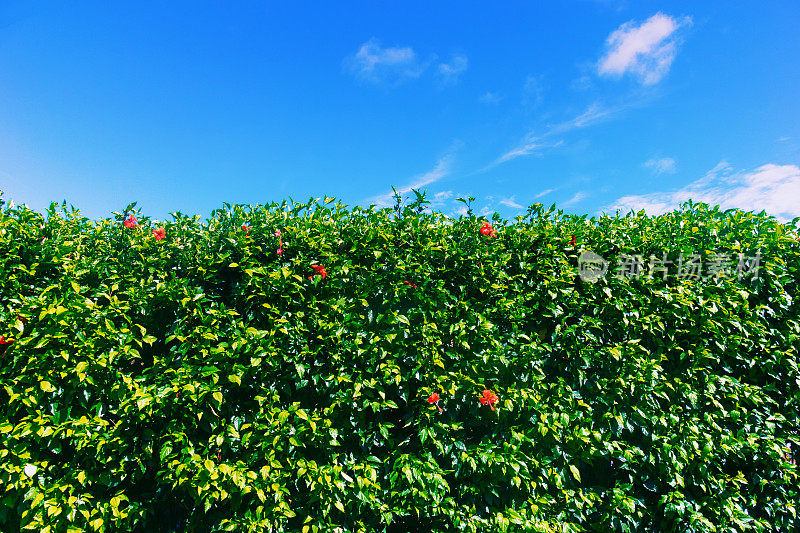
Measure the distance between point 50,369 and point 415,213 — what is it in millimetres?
3330

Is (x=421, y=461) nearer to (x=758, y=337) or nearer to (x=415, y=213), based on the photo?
(x=415, y=213)

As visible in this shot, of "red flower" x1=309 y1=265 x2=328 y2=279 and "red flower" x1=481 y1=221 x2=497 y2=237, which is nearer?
"red flower" x1=309 y1=265 x2=328 y2=279

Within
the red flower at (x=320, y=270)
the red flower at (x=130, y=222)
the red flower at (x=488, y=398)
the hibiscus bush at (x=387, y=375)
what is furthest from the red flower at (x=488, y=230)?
the red flower at (x=130, y=222)

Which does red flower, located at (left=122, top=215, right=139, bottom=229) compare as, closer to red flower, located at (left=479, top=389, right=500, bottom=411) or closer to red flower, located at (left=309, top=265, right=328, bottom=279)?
red flower, located at (left=309, top=265, right=328, bottom=279)

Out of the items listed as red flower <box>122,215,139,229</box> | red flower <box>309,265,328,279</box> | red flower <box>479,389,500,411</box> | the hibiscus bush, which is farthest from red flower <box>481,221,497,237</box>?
red flower <box>122,215,139,229</box>

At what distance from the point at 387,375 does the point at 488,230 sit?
181 centimetres

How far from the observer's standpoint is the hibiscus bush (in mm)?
3695

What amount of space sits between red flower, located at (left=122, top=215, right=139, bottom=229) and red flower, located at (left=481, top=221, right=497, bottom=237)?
338 cm

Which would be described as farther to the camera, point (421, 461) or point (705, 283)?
point (705, 283)

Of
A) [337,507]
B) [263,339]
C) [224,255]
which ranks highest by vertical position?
[224,255]

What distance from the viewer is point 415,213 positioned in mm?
4797

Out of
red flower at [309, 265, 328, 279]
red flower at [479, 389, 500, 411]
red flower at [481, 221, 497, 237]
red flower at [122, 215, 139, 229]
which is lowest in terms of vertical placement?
red flower at [479, 389, 500, 411]

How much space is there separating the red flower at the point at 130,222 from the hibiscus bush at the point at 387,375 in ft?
0.10

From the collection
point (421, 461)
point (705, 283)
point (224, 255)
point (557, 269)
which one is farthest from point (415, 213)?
point (705, 283)
